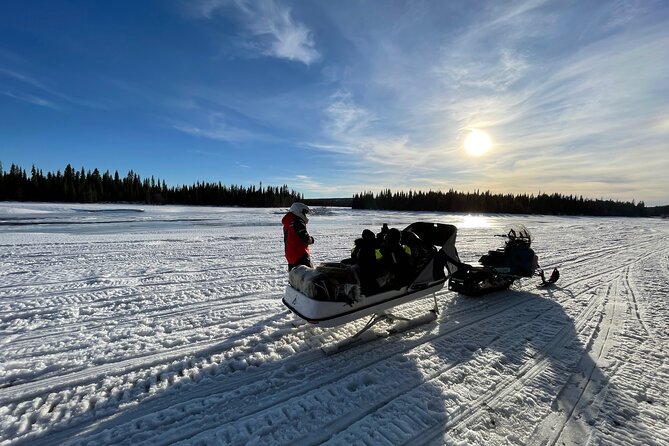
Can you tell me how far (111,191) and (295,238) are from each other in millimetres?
88068

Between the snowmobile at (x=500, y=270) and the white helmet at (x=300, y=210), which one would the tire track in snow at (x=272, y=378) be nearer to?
the snowmobile at (x=500, y=270)

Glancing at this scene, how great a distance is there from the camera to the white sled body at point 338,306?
3.98m

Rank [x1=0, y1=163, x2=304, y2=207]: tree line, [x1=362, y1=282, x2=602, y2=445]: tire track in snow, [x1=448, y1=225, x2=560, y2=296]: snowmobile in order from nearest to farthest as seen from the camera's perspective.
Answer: [x1=362, y1=282, x2=602, y2=445]: tire track in snow
[x1=448, y1=225, x2=560, y2=296]: snowmobile
[x1=0, y1=163, x2=304, y2=207]: tree line

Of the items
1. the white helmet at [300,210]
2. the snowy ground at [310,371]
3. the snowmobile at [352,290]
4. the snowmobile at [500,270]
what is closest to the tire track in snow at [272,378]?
the snowy ground at [310,371]

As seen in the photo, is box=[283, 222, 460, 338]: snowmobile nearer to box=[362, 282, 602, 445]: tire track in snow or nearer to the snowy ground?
the snowy ground

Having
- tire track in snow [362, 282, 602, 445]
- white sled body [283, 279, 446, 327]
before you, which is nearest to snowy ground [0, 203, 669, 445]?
tire track in snow [362, 282, 602, 445]

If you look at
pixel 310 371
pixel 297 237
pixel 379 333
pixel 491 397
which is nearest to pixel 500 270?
pixel 379 333

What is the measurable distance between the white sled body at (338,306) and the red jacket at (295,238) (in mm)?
1126

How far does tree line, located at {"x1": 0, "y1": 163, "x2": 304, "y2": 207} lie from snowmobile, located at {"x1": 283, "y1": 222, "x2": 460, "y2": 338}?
82.0 m

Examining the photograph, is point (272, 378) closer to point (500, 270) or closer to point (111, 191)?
point (500, 270)

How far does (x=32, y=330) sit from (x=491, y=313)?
708 centimetres

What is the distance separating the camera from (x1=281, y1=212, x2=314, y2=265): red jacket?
5516 millimetres

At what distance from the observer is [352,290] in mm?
4211

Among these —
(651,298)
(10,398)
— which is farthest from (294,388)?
(651,298)
